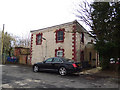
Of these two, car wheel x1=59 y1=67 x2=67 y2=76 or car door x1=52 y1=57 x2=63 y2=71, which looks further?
car door x1=52 y1=57 x2=63 y2=71

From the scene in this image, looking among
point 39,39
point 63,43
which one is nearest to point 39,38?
point 39,39

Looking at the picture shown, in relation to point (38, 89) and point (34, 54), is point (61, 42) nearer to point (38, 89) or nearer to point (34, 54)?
point (34, 54)

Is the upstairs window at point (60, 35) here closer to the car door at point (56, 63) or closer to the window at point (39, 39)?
the window at point (39, 39)

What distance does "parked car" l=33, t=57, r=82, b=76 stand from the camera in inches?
352

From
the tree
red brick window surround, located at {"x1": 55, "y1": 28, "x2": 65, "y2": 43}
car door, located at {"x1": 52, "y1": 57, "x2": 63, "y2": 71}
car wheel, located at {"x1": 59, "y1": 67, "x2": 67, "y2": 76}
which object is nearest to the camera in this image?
car wheel, located at {"x1": 59, "y1": 67, "x2": 67, "y2": 76}

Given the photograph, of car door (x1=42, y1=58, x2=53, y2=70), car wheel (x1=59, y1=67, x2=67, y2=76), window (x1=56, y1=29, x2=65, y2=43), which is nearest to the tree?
window (x1=56, y1=29, x2=65, y2=43)

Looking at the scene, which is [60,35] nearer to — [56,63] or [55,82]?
[56,63]

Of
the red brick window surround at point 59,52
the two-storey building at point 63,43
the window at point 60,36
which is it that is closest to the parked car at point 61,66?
the two-storey building at point 63,43

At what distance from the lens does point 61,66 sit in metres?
9.41

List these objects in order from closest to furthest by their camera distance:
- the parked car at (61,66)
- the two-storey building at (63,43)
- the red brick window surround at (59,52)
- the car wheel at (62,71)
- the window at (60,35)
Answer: the parked car at (61,66)
the car wheel at (62,71)
the two-storey building at (63,43)
the red brick window surround at (59,52)
the window at (60,35)

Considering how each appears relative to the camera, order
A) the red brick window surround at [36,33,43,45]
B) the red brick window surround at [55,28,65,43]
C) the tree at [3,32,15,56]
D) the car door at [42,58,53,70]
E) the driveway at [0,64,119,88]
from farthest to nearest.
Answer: the tree at [3,32,15,56] → the red brick window surround at [36,33,43,45] → the red brick window surround at [55,28,65,43] → the car door at [42,58,53,70] → the driveway at [0,64,119,88]

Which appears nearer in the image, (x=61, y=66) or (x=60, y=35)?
(x=61, y=66)

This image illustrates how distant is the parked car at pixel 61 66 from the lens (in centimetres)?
895

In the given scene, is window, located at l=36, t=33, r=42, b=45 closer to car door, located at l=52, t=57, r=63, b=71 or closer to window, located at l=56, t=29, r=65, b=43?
window, located at l=56, t=29, r=65, b=43
